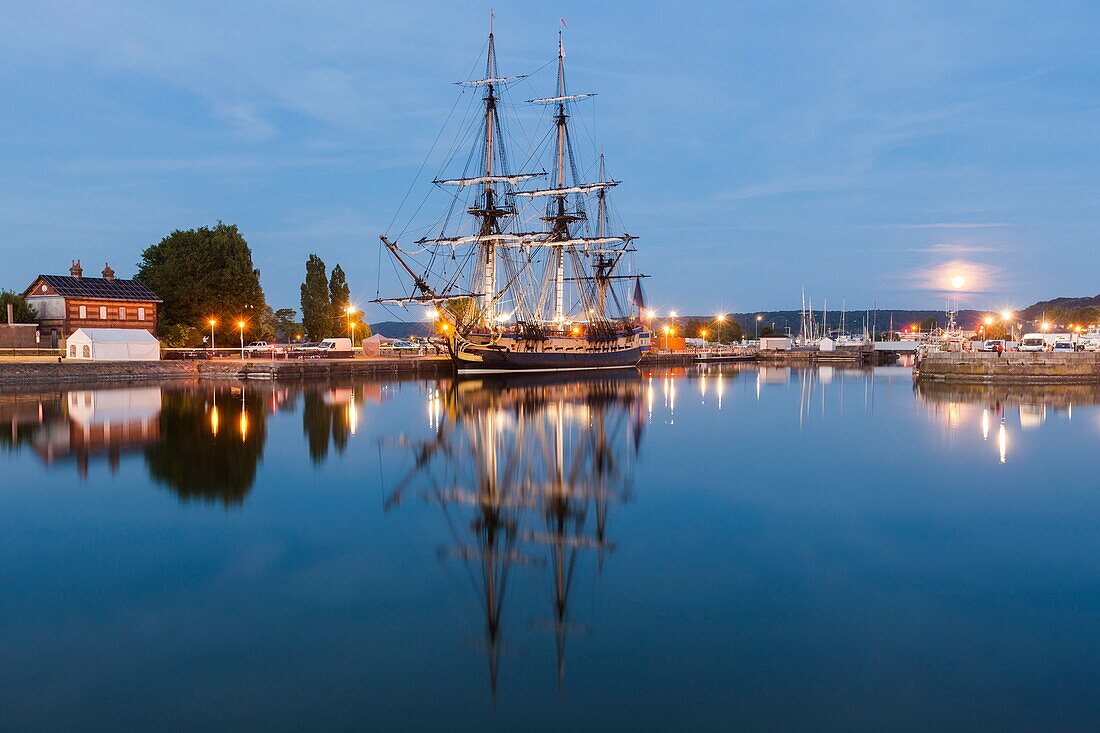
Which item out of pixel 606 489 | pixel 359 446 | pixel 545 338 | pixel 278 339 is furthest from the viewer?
pixel 278 339

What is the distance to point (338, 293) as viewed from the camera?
8588 cm

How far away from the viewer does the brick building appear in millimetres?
64062

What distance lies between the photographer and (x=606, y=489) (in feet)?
60.4

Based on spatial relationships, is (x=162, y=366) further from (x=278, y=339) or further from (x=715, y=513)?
(x=278, y=339)

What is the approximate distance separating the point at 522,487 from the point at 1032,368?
5014 cm

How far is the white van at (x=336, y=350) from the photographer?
72.4 metres

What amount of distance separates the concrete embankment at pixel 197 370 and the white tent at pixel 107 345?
6.38ft

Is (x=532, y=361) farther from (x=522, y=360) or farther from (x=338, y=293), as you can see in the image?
(x=338, y=293)

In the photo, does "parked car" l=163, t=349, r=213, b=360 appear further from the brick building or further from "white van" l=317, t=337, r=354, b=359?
"white van" l=317, t=337, r=354, b=359

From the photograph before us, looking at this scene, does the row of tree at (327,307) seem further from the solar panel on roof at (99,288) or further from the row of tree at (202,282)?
the solar panel on roof at (99,288)

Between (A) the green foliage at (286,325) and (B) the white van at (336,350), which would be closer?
(B) the white van at (336,350)

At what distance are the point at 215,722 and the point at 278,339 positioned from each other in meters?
117

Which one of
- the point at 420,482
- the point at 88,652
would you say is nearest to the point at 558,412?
the point at 420,482

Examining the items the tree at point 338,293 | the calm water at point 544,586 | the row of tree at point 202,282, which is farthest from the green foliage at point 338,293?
the calm water at point 544,586
